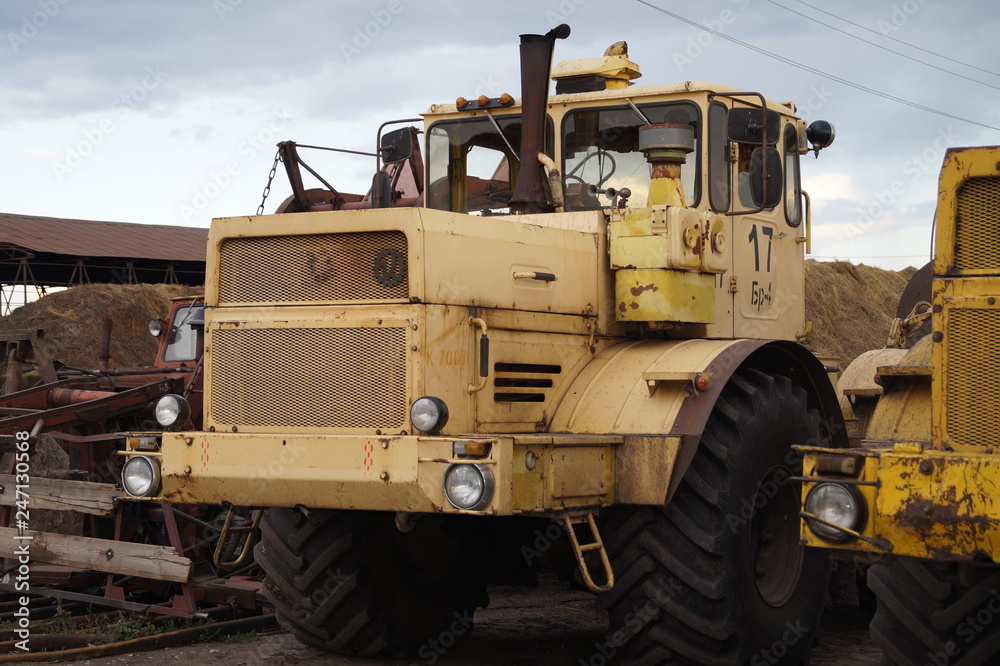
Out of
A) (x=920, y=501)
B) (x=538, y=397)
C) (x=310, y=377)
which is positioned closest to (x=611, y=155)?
(x=538, y=397)

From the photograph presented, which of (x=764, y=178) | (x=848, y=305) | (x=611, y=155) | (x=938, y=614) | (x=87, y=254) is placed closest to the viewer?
(x=938, y=614)

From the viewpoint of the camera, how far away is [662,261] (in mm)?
7012

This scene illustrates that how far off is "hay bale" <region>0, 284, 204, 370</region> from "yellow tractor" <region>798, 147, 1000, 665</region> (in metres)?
17.8

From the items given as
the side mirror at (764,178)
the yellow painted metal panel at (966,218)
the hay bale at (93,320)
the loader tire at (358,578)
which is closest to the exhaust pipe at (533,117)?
the side mirror at (764,178)

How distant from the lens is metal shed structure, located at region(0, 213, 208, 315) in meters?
25.6

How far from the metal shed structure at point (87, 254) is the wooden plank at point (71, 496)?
15.8 meters

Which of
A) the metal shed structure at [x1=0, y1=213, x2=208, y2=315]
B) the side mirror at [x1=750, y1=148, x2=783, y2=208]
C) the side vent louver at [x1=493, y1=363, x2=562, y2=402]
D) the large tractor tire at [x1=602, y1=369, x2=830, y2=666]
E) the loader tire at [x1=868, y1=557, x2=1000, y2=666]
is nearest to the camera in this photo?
the loader tire at [x1=868, y1=557, x2=1000, y2=666]

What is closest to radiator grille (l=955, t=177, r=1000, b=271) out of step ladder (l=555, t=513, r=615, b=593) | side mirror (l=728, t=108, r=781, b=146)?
step ladder (l=555, t=513, r=615, b=593)

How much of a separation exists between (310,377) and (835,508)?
2.72 meters

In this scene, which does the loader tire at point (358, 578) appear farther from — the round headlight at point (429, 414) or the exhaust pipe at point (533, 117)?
the exhaust pipe at point (533, 117)

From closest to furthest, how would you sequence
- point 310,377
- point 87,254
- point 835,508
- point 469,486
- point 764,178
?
point 835,508 → point 469,486 → point 310,377 → point 764,178 → point 87,254

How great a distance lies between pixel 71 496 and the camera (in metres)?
9.07

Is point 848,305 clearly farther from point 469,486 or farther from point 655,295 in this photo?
point 469,486

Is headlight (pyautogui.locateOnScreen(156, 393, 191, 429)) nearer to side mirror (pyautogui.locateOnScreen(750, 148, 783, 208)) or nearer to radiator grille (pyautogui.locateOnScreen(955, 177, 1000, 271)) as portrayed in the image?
side mirror (pyautogui.locateOnScreen(750, 148, 783, 208))
